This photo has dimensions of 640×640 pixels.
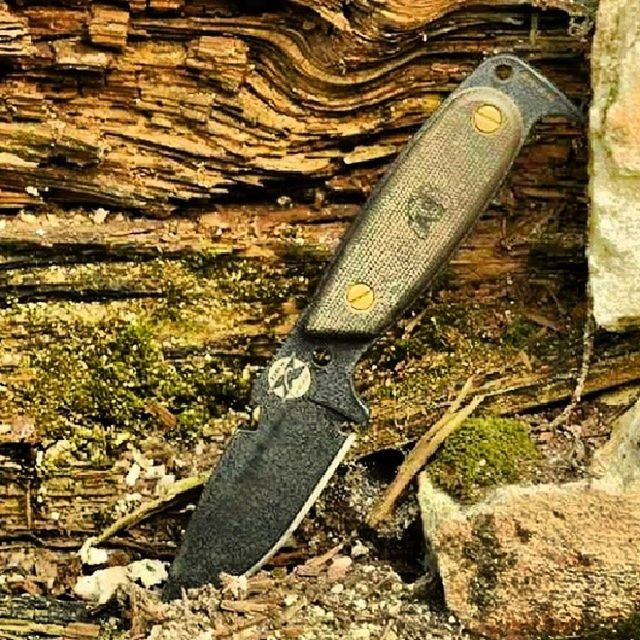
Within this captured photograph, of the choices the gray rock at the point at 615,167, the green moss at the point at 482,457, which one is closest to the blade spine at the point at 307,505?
the green moss at the point at 482,457

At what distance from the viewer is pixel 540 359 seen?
6.34ft

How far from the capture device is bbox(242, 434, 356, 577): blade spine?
1763 mm

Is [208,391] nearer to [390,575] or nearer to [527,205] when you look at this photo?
[390,575]

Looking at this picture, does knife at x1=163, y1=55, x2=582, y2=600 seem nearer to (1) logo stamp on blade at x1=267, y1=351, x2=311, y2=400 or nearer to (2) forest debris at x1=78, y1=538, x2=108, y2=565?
(1) logo stamp on blade at x1=267, y1=351, x2=311, y2=400

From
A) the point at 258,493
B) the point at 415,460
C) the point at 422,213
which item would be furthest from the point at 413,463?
the point at 422,213

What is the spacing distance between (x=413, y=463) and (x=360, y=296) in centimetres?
23

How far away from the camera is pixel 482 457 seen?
1.77 meters

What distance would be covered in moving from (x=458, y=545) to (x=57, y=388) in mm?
587

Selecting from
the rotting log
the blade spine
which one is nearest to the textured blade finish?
the blade spine

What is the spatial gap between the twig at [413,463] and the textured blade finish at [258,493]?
0.10 m

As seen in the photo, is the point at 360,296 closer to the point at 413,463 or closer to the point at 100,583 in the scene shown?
the point at 413,463

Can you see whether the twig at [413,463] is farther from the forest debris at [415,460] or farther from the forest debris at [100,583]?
the forest debris at [100,583]

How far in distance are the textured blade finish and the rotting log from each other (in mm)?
112

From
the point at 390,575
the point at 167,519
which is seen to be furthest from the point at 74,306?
the point at 390,575
